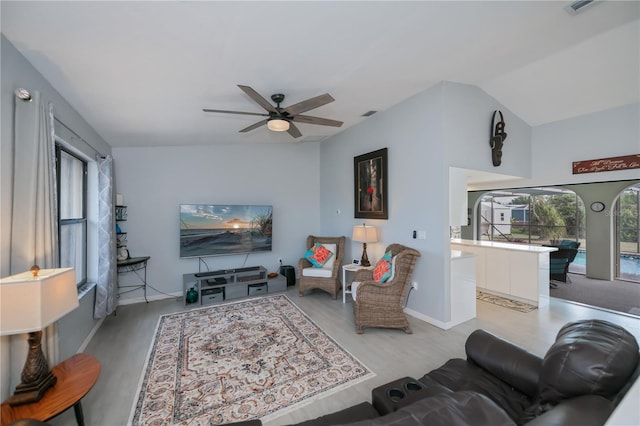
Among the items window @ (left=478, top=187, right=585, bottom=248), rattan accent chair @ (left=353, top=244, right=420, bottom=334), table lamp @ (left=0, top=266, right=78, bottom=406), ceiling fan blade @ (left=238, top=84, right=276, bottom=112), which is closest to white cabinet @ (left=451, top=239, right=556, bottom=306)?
window @ (left=478, top=187, right=585, bottom=248)

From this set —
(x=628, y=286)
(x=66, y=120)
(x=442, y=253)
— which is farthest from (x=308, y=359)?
(x=628, y=286)

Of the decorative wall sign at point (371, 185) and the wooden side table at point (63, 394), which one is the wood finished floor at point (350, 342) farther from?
the decorative wall sign at point (371, 185)

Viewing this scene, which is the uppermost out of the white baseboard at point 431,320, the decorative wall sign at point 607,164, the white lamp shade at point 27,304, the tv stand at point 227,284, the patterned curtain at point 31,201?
the decorative wall sign at point 607,164

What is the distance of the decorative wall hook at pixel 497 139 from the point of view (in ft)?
12.9

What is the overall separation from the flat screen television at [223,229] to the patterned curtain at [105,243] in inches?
45.7

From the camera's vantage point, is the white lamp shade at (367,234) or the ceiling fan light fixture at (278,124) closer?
the ceiling fan light fixture at (278,124)

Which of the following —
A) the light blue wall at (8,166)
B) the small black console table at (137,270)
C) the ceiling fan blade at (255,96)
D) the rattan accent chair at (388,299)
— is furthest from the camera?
the small black console table at (137,270)

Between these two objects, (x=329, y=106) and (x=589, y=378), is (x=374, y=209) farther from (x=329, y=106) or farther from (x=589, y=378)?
(x=589, y=378)

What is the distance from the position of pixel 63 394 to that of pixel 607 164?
654 centimetres

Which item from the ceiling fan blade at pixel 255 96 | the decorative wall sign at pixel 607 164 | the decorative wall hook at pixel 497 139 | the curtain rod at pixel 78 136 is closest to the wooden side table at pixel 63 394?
the curtain rod at pixel 78 136

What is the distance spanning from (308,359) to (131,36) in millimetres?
3042

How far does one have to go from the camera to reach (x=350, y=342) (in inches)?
120

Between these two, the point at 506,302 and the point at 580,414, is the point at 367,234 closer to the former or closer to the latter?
the point at 506,302

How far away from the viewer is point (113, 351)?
2.88 meters
